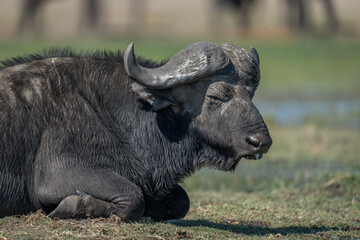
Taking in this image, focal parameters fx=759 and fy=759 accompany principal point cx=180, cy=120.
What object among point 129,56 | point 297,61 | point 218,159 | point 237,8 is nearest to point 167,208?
point 218,159

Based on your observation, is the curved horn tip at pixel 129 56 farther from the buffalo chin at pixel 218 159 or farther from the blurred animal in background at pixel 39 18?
the blurred animal in background at pixel 39 18

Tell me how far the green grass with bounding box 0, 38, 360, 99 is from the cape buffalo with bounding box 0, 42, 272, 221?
11767 mm

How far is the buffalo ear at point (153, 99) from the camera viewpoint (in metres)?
5.93

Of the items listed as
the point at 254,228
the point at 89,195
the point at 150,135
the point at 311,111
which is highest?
the point at 150,135

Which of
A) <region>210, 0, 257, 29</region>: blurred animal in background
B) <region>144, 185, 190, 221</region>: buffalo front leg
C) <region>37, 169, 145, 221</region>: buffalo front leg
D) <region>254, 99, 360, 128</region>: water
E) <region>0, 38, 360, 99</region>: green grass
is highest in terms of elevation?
<region>37, 169, 145, 221</region>: buffalo front leg

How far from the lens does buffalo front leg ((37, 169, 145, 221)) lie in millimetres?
5645

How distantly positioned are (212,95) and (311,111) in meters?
9.69

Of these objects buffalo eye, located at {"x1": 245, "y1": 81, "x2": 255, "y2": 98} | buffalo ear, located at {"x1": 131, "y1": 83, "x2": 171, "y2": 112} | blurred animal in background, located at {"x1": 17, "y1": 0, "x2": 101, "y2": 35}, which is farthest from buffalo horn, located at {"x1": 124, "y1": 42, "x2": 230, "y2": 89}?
blurred animal in background, located at {"x1": 17, "y1": 0, "x2": 101, "y2": 35}

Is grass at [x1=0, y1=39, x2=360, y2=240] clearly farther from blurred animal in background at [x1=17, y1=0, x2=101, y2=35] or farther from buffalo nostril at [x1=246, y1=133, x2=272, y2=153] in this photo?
blurred animal in background at [x1=17, y1=0, x2=101, y2=35]

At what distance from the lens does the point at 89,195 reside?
5.69 meters

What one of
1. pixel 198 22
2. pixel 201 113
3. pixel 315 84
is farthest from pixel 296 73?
pixel 198 22

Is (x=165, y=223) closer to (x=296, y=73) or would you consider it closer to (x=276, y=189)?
(x=276, y=189)

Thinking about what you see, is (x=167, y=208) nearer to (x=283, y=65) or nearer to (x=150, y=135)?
(x=150, y=135)

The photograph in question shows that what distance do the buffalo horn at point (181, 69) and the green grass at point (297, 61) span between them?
1194cm
